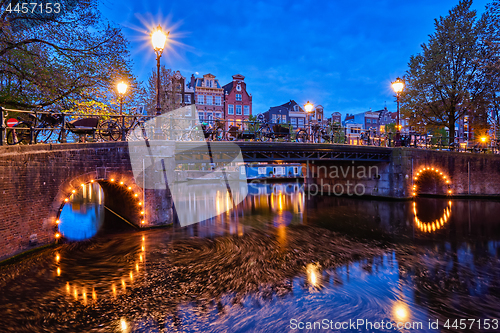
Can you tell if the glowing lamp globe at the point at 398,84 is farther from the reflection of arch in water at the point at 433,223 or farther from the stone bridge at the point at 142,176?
the reflection of arch in water at the point at 433,223

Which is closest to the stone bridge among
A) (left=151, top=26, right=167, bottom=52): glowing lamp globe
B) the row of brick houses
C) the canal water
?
the canal water

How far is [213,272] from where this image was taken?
8.72 metres

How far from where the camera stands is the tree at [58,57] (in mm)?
11562

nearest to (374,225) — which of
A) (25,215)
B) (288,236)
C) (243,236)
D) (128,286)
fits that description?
(288,236)

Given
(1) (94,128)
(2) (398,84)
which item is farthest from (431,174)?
(1) (94,128)

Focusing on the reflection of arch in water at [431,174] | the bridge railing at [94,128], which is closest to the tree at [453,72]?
the reflection of arch in water at [431,174]

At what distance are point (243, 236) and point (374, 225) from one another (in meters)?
7.45

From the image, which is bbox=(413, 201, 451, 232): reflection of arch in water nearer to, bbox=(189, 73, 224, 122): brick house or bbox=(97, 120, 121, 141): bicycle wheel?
bbox=(97, 120, 121, 141): bicycle wheel

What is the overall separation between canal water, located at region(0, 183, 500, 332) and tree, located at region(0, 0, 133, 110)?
6.64 metres

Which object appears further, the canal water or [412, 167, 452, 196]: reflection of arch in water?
[412, 167, 452, 196]: reflection of arch in water

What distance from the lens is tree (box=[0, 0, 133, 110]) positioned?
11.6 m

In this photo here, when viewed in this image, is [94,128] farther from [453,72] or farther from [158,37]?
[453,72]

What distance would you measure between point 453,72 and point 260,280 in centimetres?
2895

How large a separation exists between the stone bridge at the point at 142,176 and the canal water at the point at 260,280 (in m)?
1.07
